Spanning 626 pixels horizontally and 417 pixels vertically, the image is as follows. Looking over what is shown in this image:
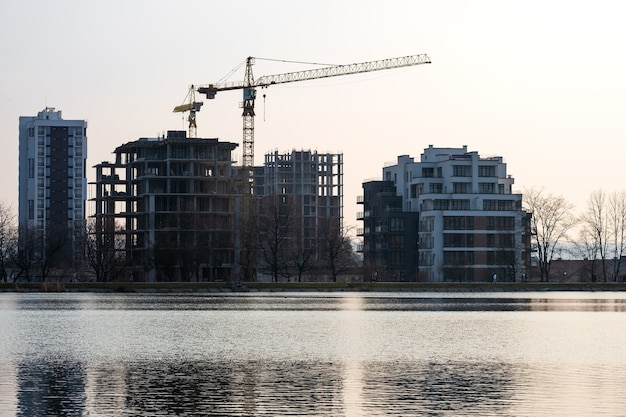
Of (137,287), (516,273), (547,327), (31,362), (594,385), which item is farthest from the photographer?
(516,273)

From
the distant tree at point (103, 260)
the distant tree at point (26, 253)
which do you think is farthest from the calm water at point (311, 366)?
the distant tree at point (103, 260)

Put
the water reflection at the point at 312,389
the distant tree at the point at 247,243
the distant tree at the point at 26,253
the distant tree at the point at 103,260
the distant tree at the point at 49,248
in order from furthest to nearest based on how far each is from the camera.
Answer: the distant tree at the point at 247,243 < the distant tree at the point at 103,260 < the distant tree at the point at 49,248 < the distant tree at the point at 26,253 < the water reflection at the point at 312,389

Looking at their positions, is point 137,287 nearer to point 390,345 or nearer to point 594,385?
point 390,345

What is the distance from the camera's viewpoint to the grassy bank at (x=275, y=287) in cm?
14802

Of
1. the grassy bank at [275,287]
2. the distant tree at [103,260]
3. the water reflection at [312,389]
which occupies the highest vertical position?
the distant tree at [103,260]

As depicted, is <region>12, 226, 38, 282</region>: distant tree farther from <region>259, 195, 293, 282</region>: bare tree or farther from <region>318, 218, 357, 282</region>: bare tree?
<region>318, 218, 357, 282</region>: bare tree

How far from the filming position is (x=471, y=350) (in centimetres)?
5175

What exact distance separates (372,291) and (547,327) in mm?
89158

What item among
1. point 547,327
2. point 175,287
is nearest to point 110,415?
point 547,327

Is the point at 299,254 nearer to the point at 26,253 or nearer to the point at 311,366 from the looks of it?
the point at 26,253

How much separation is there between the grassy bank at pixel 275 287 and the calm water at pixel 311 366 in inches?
2802

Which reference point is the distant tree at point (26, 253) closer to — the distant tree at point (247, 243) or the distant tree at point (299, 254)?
the distant tree at point (247, 243)

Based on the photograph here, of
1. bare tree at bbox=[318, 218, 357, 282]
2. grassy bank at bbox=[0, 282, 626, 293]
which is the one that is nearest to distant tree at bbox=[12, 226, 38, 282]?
grassy bank at bbox=[0, 282, 626, 293]

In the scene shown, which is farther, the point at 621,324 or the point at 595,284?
the point at 595,284
